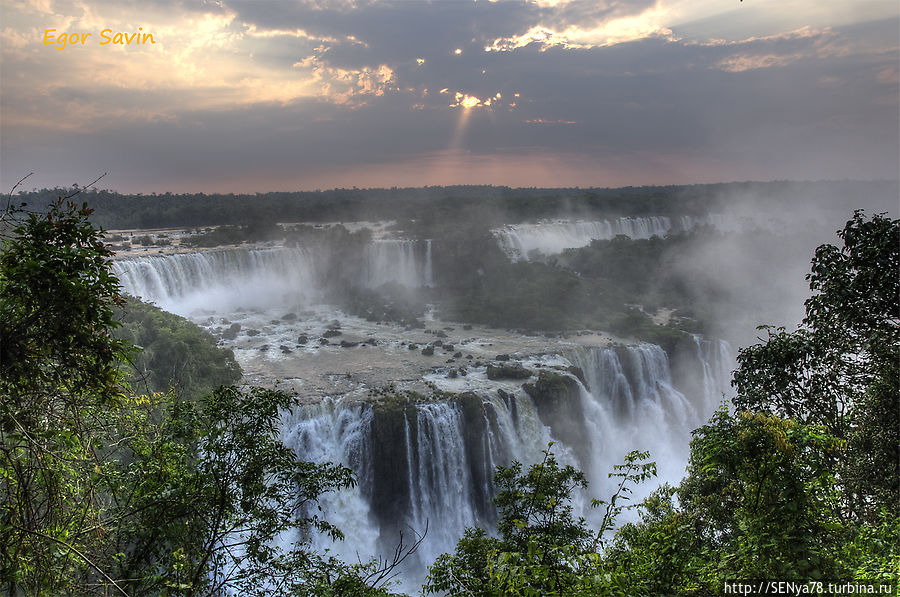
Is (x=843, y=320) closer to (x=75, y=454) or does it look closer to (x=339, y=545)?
(x=75, y=454)

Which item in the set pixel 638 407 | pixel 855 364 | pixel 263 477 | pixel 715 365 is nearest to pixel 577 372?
pixel 638 407

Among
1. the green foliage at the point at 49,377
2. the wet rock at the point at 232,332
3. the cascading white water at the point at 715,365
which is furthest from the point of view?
the cascading white water at the point at 715,365

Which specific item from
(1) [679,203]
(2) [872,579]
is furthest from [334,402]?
(1) [679,203]

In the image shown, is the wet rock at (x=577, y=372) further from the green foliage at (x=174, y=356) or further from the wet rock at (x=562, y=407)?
the green foliage at (x=174, y=356)

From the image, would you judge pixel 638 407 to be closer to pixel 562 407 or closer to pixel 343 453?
pixel 562 407

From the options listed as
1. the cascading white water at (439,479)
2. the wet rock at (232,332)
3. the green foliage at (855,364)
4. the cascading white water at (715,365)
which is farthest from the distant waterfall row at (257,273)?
the green foliage at (855,364)

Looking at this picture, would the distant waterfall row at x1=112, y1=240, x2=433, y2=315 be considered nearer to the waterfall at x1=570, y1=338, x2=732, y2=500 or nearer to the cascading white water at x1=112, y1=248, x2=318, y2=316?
the cascading white water at x1=112, y1=248, x2=318, y2=316

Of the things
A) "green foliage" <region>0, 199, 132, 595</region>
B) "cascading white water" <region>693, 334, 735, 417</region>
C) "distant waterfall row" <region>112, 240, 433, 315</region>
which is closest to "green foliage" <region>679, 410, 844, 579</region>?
"green foliage" <region>0, 199, 132, 595</region>
